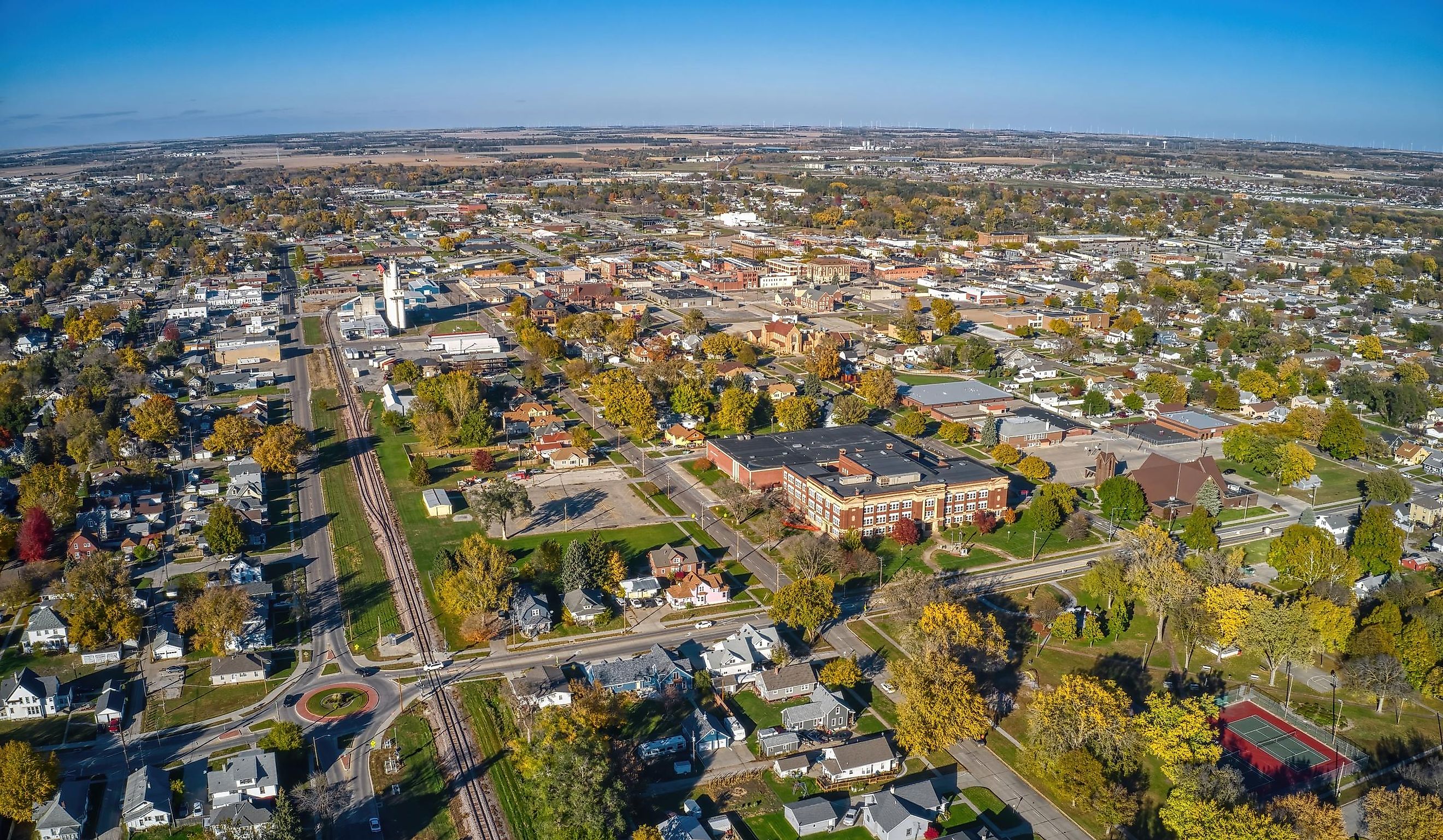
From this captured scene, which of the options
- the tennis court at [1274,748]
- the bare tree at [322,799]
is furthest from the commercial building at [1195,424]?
the bare tree at [322,799]

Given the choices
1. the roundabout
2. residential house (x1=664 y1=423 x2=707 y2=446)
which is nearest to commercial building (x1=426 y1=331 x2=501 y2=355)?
residential house (x1=664 y1=423 x2=707 y2=446)

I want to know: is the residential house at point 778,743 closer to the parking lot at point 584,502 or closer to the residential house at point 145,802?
the residential house at point 145,802

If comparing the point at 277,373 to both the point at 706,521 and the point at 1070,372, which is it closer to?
the point at 706,521

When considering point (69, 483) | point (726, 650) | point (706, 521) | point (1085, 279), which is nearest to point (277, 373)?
point (69, 483)

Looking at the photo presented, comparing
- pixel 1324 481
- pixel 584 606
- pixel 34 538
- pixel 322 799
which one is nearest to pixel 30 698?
pixel 322 799

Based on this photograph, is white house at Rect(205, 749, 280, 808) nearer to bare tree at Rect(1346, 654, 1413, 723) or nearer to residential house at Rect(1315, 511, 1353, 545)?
bare tree at Rect(1346, 654, 1413, 723)

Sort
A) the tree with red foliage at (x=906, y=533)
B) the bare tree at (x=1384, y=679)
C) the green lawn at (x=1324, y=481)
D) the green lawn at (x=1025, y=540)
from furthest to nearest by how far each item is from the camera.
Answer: the green lawn at (x=1324, y=481) → the green lawn at (x=1025, y=540) → the tree with red foliage at (x=906, y=533) → the bare tree at (x=1384, y=679)
